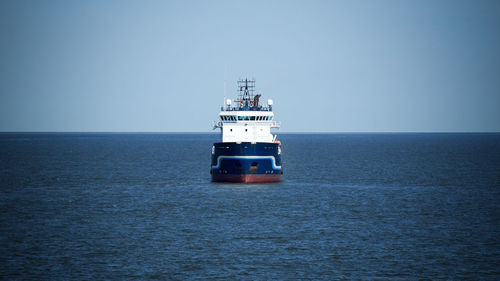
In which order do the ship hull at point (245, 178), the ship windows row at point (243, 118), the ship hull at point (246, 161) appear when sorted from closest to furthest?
the ship hull at point (246, 161)
the ship hull at point (245, 178)
the ship windows row at point (243, 118)

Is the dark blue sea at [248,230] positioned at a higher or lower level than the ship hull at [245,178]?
lower

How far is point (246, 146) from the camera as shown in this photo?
60875mm

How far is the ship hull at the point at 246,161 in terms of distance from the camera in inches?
2419

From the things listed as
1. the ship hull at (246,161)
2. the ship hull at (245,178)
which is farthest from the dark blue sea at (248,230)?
the ship hull at (246,161)

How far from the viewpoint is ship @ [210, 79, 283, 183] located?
61781mm

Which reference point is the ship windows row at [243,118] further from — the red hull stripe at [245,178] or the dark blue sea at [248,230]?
the dark blue sea at [248,230]

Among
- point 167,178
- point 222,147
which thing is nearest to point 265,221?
point 222,147

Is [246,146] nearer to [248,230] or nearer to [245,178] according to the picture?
[245,178]

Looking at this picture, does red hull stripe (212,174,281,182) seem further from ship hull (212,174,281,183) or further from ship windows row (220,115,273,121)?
ship windows row (220,115,273,121)

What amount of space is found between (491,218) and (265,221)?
19.0 meters

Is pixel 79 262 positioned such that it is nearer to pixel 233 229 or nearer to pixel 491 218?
pixel 233 229

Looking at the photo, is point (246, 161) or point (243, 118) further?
point (243, 118)

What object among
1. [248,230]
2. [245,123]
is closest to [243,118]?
[245,123]

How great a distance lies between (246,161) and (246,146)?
196 centimetres
